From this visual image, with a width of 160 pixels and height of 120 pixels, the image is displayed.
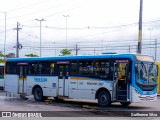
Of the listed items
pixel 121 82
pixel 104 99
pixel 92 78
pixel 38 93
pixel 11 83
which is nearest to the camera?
pixel 121 82

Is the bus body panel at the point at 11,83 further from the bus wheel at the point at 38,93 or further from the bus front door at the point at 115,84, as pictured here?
the bus front door at the point at 115,84

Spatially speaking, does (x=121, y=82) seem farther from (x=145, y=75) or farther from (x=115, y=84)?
(x=145, y=75)

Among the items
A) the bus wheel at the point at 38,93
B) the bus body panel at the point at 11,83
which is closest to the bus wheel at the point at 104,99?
the bus wheel at the point at 38,93

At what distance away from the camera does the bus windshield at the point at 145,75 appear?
18623 millimetres

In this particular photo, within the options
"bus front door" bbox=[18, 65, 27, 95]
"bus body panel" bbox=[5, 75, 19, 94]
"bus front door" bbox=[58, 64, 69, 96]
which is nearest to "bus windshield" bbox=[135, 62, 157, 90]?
"bus front door" bbox=[58, 64, 69, 96]

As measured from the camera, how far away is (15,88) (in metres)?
25.6

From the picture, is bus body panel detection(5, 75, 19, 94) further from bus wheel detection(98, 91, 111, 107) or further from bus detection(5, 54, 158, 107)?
bus wheel detection(98, 91, 111, 107)

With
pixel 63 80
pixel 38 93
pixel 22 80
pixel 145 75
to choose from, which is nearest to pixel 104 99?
pixel 145 75

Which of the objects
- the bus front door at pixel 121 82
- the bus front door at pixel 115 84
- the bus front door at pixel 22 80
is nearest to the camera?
the bus front door at pixel 121 82

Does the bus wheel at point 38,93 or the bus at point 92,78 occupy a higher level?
the bus at point 92,78

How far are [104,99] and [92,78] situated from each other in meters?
1.49

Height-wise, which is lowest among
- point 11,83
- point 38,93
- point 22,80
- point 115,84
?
point 38,93

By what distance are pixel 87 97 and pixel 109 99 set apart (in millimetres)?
1752

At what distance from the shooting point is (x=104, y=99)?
19.4 metres
